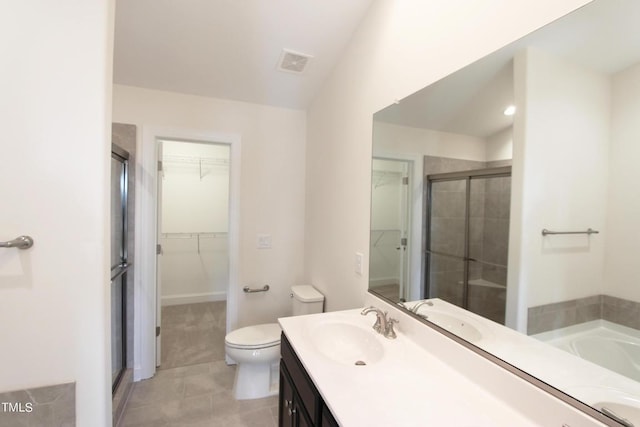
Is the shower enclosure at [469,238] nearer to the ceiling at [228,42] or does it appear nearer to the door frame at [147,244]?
the ceiling at [228,42]

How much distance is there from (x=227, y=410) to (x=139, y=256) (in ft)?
4.54

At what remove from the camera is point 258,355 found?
196 centimetres

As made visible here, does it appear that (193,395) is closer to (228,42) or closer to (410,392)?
(410,392)

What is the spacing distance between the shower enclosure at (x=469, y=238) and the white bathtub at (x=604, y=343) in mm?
159

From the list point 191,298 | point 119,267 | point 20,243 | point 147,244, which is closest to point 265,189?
point 147,244

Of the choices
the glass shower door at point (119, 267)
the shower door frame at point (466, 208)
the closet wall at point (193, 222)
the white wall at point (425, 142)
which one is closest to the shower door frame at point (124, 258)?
the glass shower door at point (119, 267)

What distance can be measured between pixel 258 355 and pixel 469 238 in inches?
66.1

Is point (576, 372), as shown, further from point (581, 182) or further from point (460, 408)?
point (581, 182)

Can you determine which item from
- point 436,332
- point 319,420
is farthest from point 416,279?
point 319,420

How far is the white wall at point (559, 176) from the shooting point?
2.27 feet

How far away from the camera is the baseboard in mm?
3852

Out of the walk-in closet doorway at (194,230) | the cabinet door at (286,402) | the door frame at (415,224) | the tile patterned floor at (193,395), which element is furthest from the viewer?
the walk-in closet doorway at (194,230)

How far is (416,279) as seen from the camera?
1324 millimetres

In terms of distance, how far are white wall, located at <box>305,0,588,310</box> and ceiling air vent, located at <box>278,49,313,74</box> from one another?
240mm
